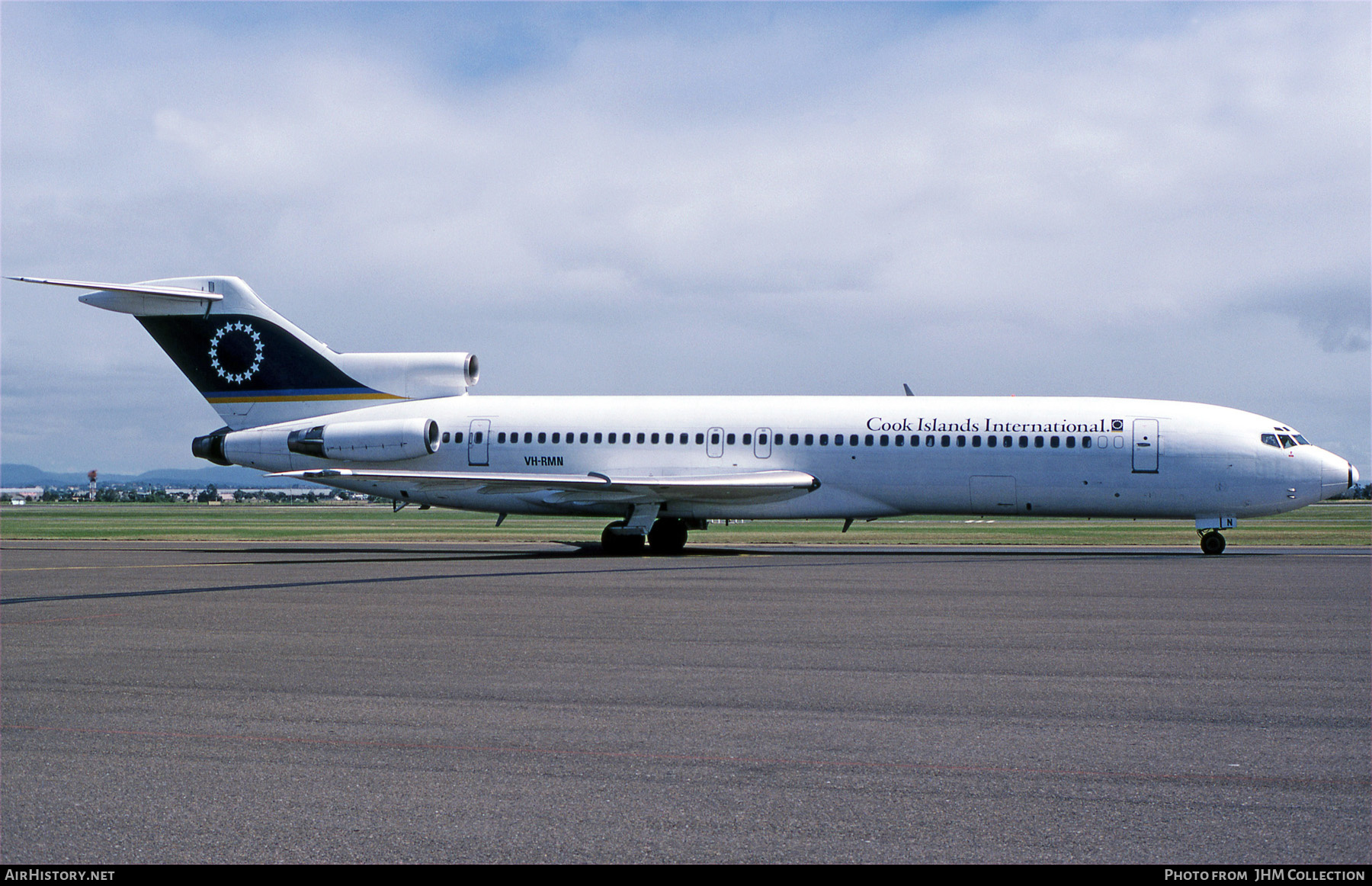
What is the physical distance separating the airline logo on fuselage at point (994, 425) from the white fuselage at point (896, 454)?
3cm

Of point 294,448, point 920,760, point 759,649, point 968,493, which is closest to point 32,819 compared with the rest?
point 920,760

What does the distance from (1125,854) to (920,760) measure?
1.68 m

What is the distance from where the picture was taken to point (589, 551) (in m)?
29.0

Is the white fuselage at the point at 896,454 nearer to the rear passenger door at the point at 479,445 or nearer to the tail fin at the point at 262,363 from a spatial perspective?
the rear passenger door at the point at 479,445

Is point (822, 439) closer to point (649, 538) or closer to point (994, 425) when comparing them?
point (994, 425)

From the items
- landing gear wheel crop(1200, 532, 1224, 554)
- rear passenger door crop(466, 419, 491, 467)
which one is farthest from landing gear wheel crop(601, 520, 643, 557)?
landing gear wheel crop(1200, 532, 1224, 554)

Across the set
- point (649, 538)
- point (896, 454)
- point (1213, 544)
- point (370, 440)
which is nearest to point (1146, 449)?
point (1213, 544)

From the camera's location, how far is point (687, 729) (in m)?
7.26

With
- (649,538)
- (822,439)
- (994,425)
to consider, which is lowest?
(649,538)

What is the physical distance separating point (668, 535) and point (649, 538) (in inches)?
46.8

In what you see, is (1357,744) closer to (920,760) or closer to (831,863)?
(920,760)

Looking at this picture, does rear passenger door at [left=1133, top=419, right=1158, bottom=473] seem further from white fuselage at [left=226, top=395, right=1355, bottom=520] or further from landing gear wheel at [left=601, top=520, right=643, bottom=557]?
landing gear wheel at [left=601, top=520, right=643, bottom=557]

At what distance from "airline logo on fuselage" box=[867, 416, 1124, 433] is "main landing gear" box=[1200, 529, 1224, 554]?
10.6 ft

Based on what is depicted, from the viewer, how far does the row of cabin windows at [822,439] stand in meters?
26.2
